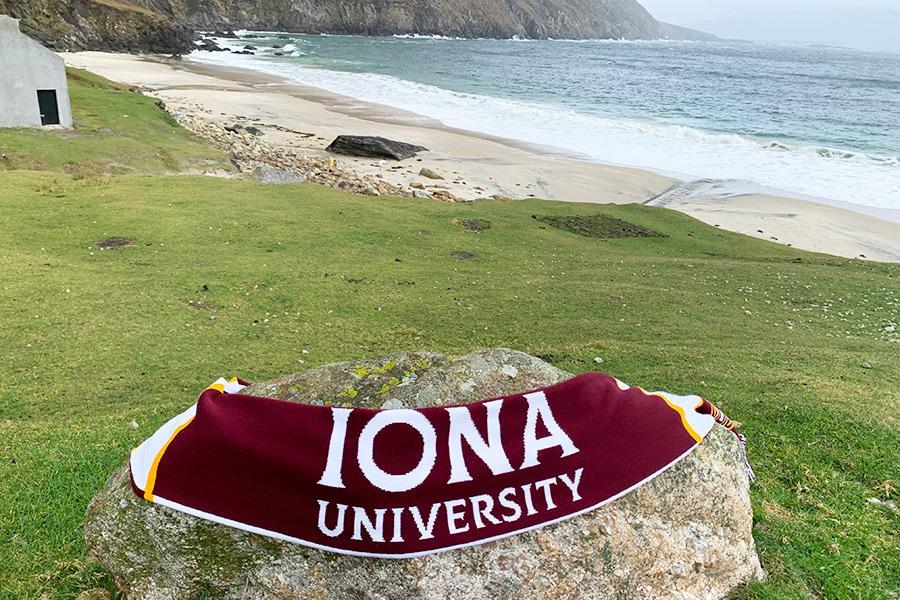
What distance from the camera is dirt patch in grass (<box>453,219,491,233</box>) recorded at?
50.7 feet

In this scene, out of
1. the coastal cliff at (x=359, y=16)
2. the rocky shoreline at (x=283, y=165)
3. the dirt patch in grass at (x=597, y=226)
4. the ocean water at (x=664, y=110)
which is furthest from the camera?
the coastal cliff at (x=359, y=16)

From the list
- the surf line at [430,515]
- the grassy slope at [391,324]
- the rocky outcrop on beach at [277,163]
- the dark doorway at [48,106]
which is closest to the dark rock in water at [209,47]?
the rocky outcrop on beach at [277,163]

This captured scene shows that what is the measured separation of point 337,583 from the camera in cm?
268

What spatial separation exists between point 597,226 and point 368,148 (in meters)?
15.1

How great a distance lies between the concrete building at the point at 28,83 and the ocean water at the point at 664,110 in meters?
24.7

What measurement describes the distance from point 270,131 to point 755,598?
33447 millimetres

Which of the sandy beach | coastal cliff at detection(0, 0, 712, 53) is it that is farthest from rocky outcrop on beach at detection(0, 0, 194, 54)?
the sandy beach

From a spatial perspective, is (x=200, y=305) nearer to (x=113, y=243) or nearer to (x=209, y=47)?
(x=113, y=243)

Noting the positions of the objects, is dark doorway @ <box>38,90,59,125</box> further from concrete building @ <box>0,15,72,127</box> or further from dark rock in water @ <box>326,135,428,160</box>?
dark rock in water @ <box>326,135,428,160</box>

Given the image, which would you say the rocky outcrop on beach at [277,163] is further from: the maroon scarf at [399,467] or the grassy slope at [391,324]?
the maroon scarf at [399,467]

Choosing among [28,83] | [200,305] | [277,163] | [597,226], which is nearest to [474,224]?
[597,226]

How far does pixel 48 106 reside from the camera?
66.8ft

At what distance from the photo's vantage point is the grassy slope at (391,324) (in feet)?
14.8

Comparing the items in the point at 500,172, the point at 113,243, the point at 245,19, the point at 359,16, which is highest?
the point at 359,16
